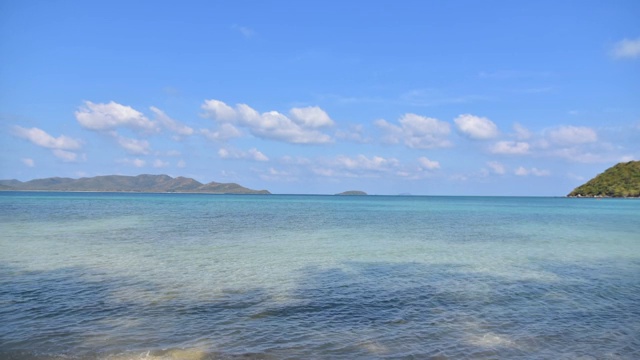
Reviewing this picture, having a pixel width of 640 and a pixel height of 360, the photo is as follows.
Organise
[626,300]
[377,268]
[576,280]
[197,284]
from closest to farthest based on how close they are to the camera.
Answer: [626,300]
[197,284]
[576,280]
[377,268]

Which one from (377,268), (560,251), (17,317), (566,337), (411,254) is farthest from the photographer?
(560,251)

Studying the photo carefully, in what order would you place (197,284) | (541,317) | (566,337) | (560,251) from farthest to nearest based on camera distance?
(560,251) < (197,284) < (541,317) < (566,337)

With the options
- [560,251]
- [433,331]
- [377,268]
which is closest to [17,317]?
[433,331]

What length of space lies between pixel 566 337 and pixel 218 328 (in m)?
10.2

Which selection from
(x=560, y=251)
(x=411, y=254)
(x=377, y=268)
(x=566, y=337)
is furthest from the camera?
(x=560, y=251)

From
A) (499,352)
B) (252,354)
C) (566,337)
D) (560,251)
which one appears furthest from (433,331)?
(560,251)

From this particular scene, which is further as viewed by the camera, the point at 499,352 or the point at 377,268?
the point at 377,268

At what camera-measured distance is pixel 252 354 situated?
10500 mm

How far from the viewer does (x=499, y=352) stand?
35.9 ft

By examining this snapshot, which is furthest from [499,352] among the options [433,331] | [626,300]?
[626,300]

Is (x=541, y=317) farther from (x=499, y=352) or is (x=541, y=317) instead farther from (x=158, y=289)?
(x=158, y=289)

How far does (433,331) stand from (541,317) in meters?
4.44

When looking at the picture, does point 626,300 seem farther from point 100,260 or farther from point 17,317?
point 100,260

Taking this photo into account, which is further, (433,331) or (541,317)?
(541,317)
